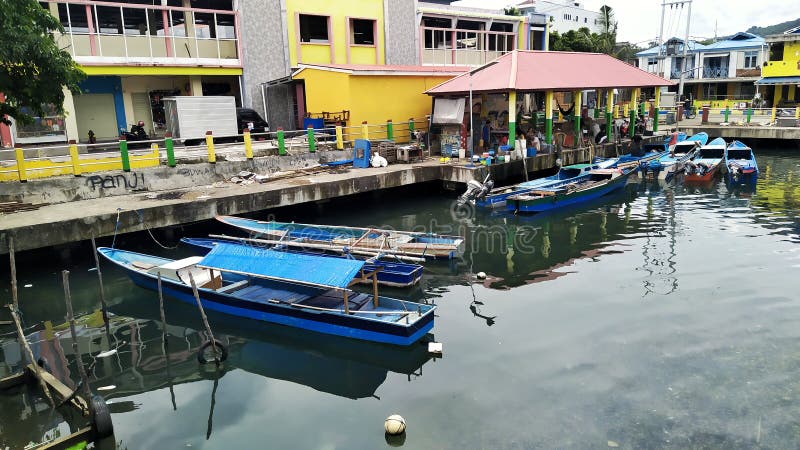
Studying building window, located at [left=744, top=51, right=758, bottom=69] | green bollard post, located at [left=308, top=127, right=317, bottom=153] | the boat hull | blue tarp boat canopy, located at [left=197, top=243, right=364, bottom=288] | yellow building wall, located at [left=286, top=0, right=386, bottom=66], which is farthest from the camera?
building window, located at [left=744, top=51, right=758, bottom=69]

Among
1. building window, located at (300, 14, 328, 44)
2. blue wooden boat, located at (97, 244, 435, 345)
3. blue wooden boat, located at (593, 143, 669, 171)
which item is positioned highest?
building window, located at (300, 14, 328, 44)

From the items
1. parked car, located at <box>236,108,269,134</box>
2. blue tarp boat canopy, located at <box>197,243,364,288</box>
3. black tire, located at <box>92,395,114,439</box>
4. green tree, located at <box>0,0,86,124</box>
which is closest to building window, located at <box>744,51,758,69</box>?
parked car, located at <box>236,108,269,134</box>

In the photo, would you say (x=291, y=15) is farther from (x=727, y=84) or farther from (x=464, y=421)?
(x=727, y=84)

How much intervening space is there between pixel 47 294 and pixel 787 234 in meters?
20.7

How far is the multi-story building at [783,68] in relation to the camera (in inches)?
1581

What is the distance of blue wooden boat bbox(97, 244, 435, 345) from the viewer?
10117 mm

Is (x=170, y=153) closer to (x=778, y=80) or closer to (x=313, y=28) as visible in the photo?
(x=313, y=28)

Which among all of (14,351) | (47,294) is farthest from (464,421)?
(47,294)

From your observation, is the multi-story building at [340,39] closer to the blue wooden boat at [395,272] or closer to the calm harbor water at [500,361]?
the calm harbor water at [500,361]

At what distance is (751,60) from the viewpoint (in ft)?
165

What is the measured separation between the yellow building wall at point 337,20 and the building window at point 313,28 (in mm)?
→ 477

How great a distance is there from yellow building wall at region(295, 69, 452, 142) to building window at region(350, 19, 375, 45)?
17.7 ft

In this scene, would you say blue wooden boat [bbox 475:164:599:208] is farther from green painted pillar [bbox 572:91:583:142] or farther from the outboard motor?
green painted pillar [bbox 572:91:583:142]

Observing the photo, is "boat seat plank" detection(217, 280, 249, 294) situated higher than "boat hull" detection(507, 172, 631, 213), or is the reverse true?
"boat hull" detection(507, 172, 631, 213)
